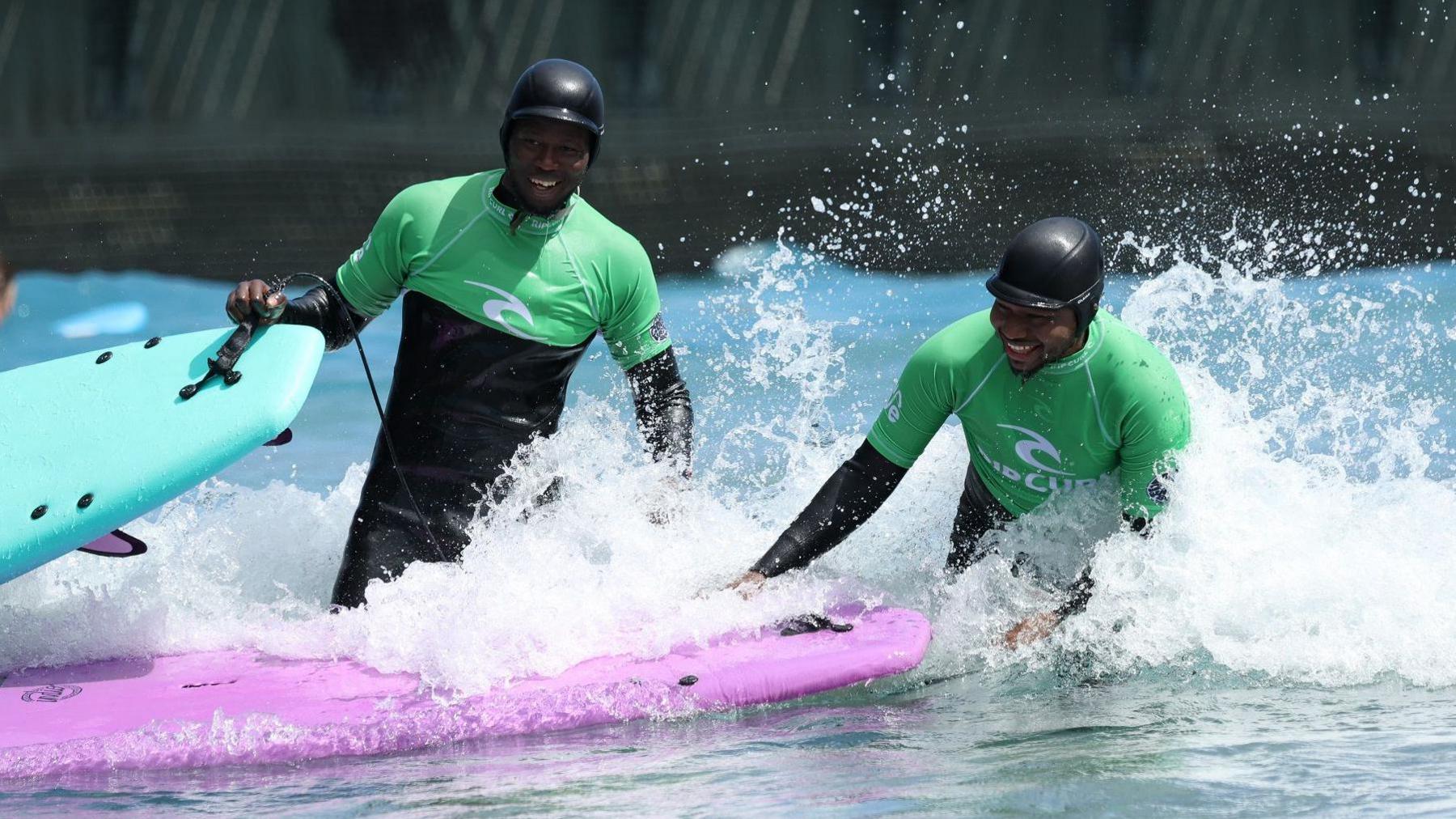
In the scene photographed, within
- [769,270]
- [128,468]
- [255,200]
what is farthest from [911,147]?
[128,468]

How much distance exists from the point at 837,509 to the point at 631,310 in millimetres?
770

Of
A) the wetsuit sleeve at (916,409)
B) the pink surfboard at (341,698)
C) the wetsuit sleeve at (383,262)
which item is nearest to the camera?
the pink surfboard at (341,698)

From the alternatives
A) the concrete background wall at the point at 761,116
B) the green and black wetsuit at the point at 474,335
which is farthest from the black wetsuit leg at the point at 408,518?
the concrete background wall at the point at 761,116

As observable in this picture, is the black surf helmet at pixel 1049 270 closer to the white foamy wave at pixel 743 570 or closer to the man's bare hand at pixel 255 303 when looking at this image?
the white foamy wave at pixel 743 570

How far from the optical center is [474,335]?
168 inches

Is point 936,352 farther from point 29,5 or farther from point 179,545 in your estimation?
point 29,5

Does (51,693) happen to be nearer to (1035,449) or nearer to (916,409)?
(916,409)

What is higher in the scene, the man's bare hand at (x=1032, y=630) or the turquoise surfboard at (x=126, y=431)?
the turquoise surfboard at (x=126, y=431)

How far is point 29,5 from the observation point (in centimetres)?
1116

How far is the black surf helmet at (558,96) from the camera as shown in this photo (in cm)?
402

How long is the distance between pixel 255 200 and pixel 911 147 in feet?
15.1

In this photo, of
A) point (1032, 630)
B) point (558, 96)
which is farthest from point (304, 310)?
point (1032, 630)

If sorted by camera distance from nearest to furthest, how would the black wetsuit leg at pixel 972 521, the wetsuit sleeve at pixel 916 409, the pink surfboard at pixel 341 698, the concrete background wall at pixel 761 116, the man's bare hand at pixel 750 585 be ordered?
1. the pink surfboard at pixel 341 698
2. the wetsuit sleeve at pixel 916 409
3. the man's bare hand at pixel 750 585
4. the black wetsuit leg at pixel 972 521
5. the concrete background wall at pixel 761 116

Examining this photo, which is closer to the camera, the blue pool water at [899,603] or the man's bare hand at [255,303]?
the blue pool water at [899,603]
